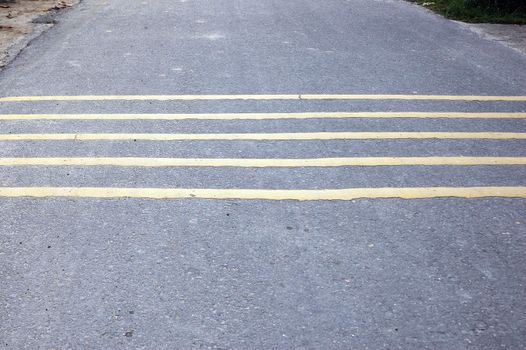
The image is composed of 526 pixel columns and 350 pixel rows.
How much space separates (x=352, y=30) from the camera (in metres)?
10.1

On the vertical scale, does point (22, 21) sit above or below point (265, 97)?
below

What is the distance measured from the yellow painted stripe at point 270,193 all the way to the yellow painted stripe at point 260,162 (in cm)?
45

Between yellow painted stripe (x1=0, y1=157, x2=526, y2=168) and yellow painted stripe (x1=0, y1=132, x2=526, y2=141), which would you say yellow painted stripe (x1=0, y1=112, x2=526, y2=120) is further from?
yellow painted stripe (x1=0, y1=157, x2=526, y2=168)

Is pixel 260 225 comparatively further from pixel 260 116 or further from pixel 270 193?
pixel 260 116

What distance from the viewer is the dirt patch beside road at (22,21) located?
28.4ft

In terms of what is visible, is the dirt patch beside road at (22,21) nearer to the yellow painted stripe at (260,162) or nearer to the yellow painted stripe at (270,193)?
the yellow painted stripe at (260,162)

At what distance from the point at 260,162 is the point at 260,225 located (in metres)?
1.06

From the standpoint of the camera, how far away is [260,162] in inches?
199

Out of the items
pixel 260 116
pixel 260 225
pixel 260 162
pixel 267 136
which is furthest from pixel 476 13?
pixel 260 225

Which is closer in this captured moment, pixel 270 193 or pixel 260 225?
pixel 260 225

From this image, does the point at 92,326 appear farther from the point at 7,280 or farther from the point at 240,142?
the point at 240,142

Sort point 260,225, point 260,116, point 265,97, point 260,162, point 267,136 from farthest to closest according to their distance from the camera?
point 265,97 → point 260,116 → point 267,136 → point 260,162 → point 260,225

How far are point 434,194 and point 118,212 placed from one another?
2.55 meters

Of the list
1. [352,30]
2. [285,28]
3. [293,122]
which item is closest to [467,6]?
[352,30]
